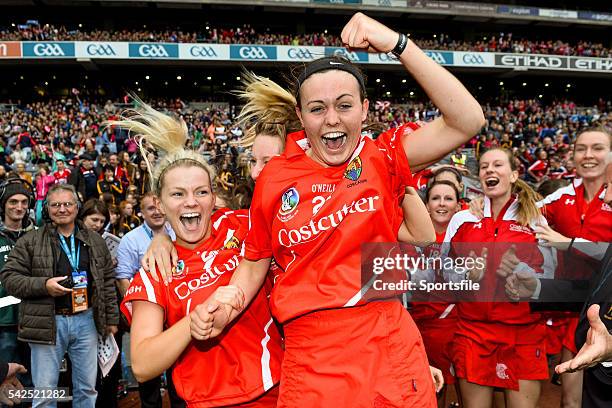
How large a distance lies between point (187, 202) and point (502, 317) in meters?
2.29

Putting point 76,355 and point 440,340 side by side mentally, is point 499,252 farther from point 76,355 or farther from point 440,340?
point 76,355

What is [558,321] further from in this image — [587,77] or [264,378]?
[587,77]

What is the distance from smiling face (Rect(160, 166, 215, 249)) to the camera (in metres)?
2.28

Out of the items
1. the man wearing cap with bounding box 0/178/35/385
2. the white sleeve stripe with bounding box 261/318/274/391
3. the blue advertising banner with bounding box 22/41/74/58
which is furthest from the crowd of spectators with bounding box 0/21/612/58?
the white sleeve stripe with bounding box 261/318/274/391

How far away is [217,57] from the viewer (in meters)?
30.9

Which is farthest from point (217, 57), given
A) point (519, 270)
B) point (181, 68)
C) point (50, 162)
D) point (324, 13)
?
point (519, 270)

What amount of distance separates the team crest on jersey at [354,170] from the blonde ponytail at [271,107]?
0.82m

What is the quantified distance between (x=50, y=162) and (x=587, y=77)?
127 feet

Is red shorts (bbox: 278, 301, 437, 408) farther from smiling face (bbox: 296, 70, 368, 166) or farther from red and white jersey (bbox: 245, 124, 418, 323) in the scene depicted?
smiling face (bbox: 296, 70, 368, 166)

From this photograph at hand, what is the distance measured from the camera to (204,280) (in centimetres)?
221

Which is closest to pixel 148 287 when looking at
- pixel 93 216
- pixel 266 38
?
pixel 93 216

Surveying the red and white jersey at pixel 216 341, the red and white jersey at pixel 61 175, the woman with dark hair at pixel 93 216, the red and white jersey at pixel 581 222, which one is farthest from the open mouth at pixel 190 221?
the red and white jersey at pixel 61 175

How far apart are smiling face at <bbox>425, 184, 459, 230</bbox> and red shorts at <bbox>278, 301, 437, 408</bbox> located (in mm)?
2672

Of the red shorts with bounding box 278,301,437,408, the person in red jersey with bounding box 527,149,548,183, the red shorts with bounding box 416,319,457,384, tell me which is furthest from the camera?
the person in red jersey with bounding box 527,149,548,183
